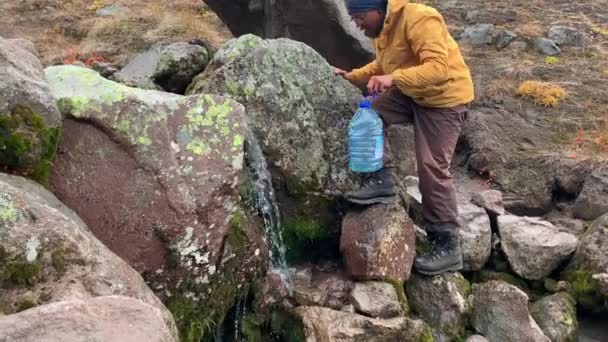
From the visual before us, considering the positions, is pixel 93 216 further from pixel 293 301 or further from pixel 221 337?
pixel 293 301

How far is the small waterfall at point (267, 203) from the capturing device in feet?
19.1

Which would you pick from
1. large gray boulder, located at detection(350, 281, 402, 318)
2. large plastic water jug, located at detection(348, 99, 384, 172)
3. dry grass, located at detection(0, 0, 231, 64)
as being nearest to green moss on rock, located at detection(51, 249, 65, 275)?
large gray boulder, located at detection(350, 281, 402, 318)

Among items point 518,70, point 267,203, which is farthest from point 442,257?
point 518,70

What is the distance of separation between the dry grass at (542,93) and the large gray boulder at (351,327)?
559 cm

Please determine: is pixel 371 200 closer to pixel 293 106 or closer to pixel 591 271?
pixel 293 106

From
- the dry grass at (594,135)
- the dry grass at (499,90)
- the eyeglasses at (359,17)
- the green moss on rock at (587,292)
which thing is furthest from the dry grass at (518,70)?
the eyeglasses at (359,17)

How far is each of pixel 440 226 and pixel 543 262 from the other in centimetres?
142

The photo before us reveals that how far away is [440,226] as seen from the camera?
6.37 m

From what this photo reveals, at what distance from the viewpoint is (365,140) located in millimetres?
6320

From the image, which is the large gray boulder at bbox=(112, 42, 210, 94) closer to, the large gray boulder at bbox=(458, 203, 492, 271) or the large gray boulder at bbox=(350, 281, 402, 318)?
the large gray boulder at bbox=(350, 281, 402, 318)

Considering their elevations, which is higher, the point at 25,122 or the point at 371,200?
the point at 25,122

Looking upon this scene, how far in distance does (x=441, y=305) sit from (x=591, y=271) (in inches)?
65.3

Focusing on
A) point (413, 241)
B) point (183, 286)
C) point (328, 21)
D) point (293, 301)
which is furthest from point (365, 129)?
point (328, 21)

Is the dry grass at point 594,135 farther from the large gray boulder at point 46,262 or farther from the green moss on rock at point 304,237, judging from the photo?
the large gray boulder at point 46,262
